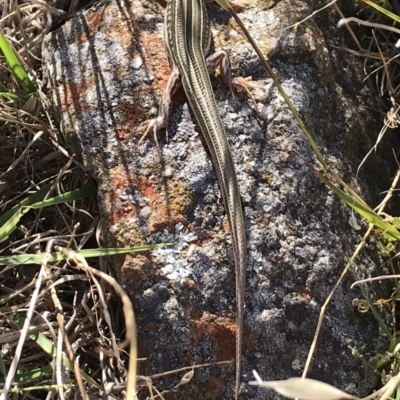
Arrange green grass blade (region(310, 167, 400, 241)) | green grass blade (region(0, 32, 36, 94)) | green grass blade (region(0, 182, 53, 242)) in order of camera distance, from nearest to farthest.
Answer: green grass blade (region(310, 167, 400, 241))
green grass blade (region(0, 182, 53, 242))
green grass blade (region(0, 32, 36, 94))

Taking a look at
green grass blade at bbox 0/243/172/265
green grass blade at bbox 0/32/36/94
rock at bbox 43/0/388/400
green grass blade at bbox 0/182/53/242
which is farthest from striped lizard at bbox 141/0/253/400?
green grass blade at bbox 0/32/36/94

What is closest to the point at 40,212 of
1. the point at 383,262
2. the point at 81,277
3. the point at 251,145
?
the point at 81,277

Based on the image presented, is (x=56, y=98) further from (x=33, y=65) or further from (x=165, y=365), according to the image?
(x=165, y=365)

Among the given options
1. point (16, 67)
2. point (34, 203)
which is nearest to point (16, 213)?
point (34, 203)

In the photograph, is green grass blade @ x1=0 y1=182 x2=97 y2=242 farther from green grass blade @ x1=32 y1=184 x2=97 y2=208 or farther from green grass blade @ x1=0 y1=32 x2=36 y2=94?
green grass blade @ x1=0 y1=32 x2=36 y2=94

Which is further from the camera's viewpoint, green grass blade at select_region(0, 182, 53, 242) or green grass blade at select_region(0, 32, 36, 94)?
green grass blade at select_region(0, 32, 36, 94)

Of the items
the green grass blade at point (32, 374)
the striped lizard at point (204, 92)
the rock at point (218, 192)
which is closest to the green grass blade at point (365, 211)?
the rock at point (218, 192)

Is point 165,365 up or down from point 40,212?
down
